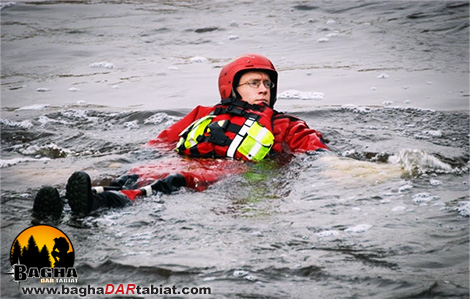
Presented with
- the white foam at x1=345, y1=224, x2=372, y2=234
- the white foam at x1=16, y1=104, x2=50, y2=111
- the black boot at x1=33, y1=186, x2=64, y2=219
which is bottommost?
the white foam at x1=345, y1=224, x2=372, y2=234

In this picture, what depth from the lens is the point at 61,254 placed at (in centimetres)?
390

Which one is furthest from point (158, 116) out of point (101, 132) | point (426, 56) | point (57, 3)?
point (57, 3)

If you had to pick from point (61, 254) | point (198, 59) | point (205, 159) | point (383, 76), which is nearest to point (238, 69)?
point (205, 159)

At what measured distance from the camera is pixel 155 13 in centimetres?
1669

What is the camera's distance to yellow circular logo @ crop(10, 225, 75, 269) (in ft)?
12.6

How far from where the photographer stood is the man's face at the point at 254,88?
21.7ft

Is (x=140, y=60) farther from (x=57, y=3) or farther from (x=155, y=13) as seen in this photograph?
(x=57, y=3)

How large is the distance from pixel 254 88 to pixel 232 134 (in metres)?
0.70

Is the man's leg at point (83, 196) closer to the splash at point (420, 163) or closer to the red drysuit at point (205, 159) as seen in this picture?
the red drysuit at point (205, 159)

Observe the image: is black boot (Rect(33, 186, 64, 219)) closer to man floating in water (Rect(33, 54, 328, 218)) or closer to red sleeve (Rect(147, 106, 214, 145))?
→ man floating in water (Rect(33, 54, 328, 218))

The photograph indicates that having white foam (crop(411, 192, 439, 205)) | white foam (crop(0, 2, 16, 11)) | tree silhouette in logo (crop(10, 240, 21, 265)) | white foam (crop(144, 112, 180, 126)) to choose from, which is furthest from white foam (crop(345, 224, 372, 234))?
white foam (crop(0, 2, 16, 11))

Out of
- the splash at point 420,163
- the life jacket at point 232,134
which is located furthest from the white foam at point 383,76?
the splash at point 420,163

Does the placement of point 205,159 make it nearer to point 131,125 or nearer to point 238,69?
point 238,69

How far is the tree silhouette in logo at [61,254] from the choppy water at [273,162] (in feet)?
0.22
